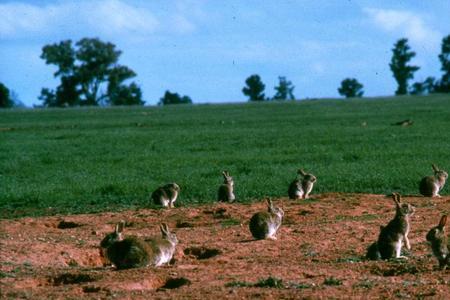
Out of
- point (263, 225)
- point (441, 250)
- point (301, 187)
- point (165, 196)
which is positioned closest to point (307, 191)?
point (301, 187)

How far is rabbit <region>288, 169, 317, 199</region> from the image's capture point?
17062 millimetres

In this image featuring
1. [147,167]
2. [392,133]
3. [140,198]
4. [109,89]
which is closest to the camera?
[140,198]

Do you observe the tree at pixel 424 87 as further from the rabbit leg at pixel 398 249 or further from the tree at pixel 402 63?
the rabbit leg at pixel 398 249

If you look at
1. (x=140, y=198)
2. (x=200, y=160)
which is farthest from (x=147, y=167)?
(x=140, y=198)

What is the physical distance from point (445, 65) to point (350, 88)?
1311cm

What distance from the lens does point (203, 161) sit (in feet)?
87.9

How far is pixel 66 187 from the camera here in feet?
67.2

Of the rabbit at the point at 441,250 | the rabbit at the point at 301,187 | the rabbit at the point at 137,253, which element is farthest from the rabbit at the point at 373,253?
the rabbit at the point at 301,187

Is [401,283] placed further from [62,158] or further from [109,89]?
A: [109,89]

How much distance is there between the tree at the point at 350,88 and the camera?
118m

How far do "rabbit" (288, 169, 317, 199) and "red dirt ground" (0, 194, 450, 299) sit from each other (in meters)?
0.56

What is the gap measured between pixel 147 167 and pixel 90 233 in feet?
39.9

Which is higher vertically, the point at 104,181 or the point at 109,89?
the point at 109,89

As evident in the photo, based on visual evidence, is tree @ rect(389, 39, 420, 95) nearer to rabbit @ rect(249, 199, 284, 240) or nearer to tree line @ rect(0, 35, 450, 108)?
tree line @ rect(0, 35, 450, 108)
